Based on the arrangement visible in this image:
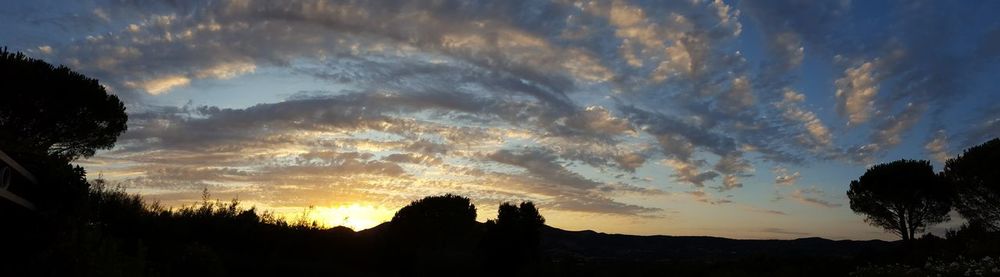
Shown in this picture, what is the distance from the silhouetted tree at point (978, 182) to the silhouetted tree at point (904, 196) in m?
2.65

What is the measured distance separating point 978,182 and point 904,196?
7658mm

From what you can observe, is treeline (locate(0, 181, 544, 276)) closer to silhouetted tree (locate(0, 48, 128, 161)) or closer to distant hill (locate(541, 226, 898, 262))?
silhouetted tree (locate(0, 48, 128, 161))

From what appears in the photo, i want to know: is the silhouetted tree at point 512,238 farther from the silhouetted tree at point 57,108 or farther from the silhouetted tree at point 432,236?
the silhouetted tree at point 57,108

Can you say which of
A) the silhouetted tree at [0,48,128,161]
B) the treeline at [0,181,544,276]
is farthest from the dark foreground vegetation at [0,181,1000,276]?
the silhouetted tree at [0,48,128,161]

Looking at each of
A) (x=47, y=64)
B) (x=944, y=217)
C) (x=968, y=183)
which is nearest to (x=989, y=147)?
(x=968, y=183)

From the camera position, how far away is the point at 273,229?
78.9 ft

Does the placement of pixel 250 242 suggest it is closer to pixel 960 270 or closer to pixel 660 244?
pixel 960 270

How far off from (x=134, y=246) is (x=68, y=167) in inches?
384

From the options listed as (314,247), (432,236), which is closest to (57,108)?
(314,247)

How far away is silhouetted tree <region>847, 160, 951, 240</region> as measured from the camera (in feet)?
154

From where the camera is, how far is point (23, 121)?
20.7 meters

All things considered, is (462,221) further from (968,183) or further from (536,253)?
(968,183)

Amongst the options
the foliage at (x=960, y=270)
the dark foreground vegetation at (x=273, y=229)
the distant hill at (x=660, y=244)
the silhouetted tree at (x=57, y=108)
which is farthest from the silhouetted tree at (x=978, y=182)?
the silhouetted tree at (x=57, y=108)

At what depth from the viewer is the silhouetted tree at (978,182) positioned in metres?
37.9
